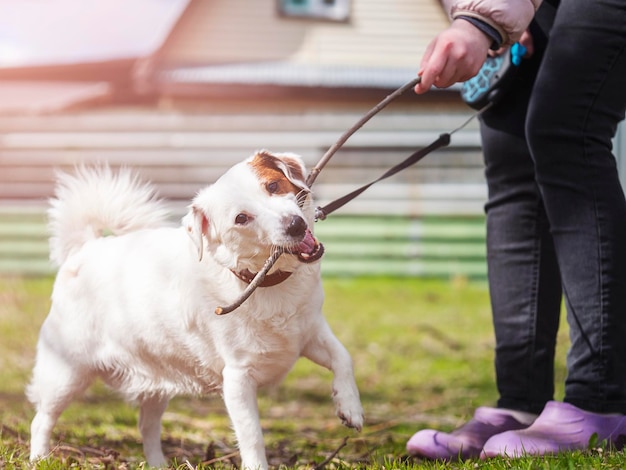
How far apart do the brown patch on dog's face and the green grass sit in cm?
77

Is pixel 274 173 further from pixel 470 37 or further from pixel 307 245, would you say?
pixel 470 37

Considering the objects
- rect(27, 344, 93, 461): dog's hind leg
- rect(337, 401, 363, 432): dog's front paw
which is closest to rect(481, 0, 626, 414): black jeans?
rect(337, 401, 363, 432): dog's front paw

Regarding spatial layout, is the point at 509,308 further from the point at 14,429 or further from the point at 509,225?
the point at 14,429

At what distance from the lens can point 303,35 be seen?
9.80 meters

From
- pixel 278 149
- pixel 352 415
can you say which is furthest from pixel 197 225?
pixel 278 149

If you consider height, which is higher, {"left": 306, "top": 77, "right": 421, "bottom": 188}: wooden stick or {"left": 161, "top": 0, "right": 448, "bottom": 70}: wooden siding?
{"left": 306, "top": 77, "right": 421, "bottom": 188}: wooden stick

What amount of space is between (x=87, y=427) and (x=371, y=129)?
655cm

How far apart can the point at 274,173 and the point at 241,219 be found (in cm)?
16

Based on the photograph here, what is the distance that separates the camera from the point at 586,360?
6.88 ft

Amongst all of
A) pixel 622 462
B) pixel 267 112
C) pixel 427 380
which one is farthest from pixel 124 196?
pixel 267 112

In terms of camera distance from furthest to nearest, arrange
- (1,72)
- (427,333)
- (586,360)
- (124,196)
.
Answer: (1,72) < (427,333) < (124,196) < (586,360)

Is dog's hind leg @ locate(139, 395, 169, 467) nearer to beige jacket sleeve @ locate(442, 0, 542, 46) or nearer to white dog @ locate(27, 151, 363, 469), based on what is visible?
white dog @ locate(27, 151, 363, 469)

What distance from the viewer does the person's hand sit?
1935 millimetres

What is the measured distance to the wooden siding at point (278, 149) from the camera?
30.0ft
